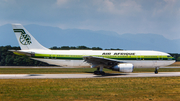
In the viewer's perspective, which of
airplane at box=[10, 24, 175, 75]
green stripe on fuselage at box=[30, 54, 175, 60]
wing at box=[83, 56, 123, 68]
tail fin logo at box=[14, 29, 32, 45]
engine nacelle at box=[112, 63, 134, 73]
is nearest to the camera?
engine nacelle at box=[112, 63, 134, 73]

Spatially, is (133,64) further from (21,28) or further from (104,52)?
(21,28)

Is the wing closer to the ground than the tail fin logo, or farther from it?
closer to the ground

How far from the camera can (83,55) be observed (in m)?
27.0

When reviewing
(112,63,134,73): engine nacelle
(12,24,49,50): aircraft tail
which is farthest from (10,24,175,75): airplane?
(112,63,134,73): engine nacelle

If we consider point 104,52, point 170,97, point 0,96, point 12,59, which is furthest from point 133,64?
point 12,59

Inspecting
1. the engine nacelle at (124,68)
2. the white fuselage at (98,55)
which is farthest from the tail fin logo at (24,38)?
the engine nacelle at (124,68)

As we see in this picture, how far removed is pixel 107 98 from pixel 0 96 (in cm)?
718

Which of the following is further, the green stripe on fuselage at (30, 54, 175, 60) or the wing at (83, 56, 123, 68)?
the green stripe on fuselage at (30, 54, 175, 60)

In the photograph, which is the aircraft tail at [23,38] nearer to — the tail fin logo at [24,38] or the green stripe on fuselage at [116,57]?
the tail fin logo at [24,38]

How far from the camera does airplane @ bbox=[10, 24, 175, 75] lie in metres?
26.1

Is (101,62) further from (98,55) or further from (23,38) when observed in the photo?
(23,38)

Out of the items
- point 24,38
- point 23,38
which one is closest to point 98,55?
point 24,38

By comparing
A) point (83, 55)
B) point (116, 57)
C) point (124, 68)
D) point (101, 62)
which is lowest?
point (124, 68)

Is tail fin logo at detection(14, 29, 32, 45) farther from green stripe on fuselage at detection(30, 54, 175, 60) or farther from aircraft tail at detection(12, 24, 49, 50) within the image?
green stripe on fuselage at detection(30, 54, 175, 60)
